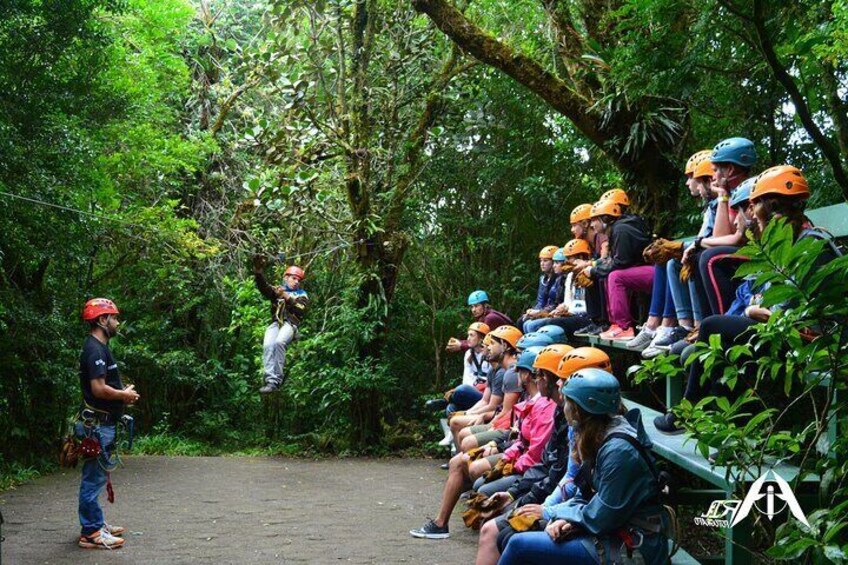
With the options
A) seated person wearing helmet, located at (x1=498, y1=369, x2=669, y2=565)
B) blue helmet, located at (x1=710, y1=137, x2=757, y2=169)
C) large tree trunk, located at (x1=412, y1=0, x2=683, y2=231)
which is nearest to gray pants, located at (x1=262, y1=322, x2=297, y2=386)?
large tree trunk, located at (x1=412, y1=0, x2=683, y2=231)

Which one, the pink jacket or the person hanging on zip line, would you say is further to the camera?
the person hanging on zip line

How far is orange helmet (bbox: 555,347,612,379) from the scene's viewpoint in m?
5.73

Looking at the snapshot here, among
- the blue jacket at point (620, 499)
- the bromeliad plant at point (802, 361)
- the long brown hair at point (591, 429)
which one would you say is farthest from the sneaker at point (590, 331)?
the bromeliad plant at point (802, 361)

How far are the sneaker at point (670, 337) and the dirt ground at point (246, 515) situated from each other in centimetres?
239

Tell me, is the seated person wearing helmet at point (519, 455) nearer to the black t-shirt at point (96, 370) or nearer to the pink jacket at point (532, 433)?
the pink jacket at point (532, 433)

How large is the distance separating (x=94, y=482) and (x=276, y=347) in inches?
274

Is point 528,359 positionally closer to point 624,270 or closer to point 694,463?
point 624,270

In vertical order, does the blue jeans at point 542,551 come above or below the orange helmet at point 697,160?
below

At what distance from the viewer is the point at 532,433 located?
287 inches

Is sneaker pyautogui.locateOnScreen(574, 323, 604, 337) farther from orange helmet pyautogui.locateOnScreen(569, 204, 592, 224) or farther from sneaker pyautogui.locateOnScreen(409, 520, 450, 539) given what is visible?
Result: sneaker pyautogui.locateOnScreen(409, 520, 450, 539)

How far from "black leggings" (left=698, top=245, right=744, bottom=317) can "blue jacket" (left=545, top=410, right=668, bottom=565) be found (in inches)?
69.4

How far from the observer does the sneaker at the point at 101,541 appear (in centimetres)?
801

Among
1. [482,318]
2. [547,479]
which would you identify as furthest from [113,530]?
[482,318]

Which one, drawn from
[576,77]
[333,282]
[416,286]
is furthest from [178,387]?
[576,77]
